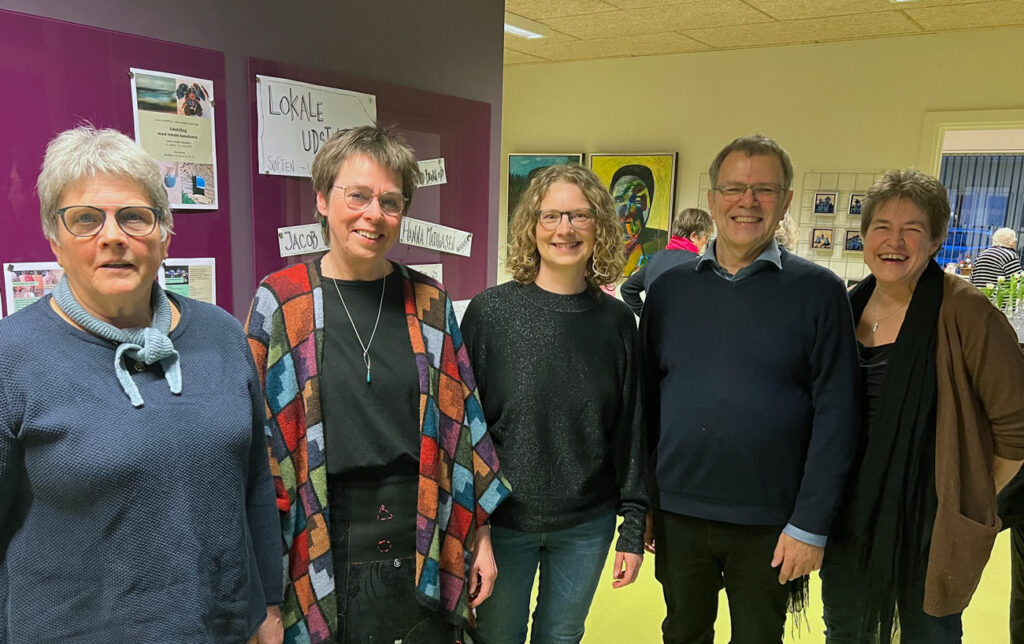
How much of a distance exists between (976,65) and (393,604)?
526 cm

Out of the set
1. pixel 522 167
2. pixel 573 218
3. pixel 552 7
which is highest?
pixel 552 7

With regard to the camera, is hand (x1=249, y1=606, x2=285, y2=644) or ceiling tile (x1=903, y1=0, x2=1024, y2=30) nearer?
hand (x1=249, y1=606, x2=285, y2=644)

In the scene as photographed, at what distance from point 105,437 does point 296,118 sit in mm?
1125

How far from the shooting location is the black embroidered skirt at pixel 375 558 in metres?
1.31

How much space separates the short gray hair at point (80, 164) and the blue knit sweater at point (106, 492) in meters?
0.15

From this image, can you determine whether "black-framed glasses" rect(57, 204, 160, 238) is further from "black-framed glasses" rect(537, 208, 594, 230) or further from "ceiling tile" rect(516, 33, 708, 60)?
"ceiling tile" rect(516, 33, 708, 60)

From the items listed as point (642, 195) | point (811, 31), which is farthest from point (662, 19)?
point (642, 195)

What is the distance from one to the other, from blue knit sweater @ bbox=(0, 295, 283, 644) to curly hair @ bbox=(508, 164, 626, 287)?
0.75m

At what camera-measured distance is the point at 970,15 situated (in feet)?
13.6

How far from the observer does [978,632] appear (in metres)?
2.52

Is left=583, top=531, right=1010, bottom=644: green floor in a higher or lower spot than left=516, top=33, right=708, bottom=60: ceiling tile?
lower

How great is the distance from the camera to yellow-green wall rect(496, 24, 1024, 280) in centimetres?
461

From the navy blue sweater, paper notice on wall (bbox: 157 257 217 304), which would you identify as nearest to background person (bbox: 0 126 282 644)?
paper notice on wall (bbox: 157 257 217 304)

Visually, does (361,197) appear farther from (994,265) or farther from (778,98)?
(994,265)
